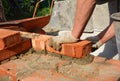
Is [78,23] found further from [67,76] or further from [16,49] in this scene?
[16,49]

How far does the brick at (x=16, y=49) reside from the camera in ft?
7.78

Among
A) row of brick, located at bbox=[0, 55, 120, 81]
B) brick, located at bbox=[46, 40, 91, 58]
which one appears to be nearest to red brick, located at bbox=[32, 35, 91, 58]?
brick, located at bbox=[46, 40, 91, 58]

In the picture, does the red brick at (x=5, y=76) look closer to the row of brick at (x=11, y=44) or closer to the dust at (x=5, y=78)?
the dust at (x=5, y=78)

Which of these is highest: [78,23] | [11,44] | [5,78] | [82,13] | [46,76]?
[82,13]

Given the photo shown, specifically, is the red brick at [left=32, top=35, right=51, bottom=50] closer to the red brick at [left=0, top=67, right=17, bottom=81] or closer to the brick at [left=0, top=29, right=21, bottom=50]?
the brick at [left=0, top=29, right=21, bottom=50]

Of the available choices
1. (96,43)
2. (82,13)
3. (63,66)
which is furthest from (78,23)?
(63,66)

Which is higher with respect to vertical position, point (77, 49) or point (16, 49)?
point (77, 49)

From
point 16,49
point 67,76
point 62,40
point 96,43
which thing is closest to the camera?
point 67,76

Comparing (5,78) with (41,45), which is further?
(41,45)

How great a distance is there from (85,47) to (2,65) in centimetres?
90

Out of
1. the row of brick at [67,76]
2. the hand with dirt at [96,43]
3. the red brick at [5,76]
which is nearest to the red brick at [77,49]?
the row of brick at [67,76]

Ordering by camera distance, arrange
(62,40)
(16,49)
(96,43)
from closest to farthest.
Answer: (62,40) < (16,49) < (96,43)

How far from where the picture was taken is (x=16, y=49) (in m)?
2.49

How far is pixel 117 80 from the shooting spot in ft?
5.87
